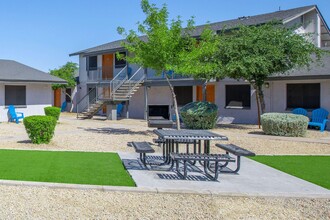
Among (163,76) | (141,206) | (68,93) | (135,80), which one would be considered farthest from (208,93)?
(141,206)

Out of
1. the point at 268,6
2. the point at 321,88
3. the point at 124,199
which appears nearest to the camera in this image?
the point at 124,199

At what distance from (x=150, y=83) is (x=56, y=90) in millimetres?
15952

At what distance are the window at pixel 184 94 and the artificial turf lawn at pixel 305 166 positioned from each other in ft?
48.1

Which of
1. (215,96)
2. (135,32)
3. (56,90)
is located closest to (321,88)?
(215,96)

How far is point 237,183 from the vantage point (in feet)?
25.2

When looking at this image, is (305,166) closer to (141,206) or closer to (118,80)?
(141,206)

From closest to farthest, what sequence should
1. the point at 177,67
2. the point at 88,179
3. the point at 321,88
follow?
the point at 88,179
the point at 177,67
the point at 321,88

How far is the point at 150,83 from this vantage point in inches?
1003

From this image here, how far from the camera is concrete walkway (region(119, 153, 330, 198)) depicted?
22.6 ft

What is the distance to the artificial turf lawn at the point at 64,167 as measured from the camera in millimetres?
7614

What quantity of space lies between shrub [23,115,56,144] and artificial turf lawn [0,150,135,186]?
1346 millimetres

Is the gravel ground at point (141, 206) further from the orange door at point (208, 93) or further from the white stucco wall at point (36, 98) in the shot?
the white stucco wall at point (36, 98)

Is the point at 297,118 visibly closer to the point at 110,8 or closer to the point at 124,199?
the point at 110,8

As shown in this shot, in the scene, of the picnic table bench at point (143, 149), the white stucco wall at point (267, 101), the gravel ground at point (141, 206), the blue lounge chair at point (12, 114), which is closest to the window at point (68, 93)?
the blue lounge chair at point (12, 114)
